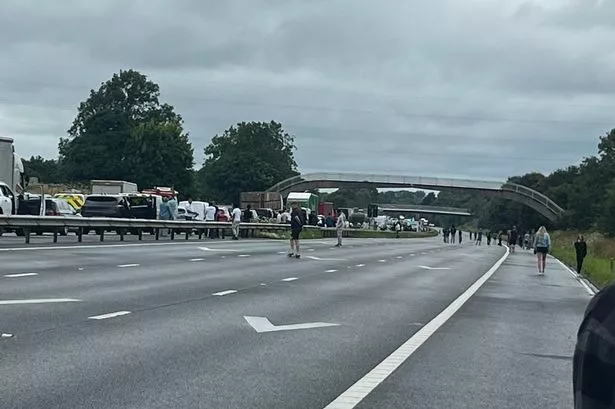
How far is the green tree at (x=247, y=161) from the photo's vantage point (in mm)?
141250

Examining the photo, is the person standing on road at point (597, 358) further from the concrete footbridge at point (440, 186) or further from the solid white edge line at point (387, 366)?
the concrete footbridge at point (440, 186)

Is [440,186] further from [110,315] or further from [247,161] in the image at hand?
[110,315]

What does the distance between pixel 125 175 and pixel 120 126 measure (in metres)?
7.90

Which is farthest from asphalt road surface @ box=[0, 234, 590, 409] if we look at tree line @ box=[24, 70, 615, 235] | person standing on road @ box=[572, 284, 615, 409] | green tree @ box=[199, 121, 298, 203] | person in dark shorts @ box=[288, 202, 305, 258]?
green tree @ box=[199, 121, 298, 203]

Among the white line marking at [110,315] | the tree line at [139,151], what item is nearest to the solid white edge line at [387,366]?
the white line marking at [110,315]

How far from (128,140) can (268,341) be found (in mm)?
99659

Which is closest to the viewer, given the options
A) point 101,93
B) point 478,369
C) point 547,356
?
point 478,369

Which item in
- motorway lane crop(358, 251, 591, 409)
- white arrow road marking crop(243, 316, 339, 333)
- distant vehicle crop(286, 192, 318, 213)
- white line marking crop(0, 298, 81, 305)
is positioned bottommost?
motorway lane crop(358, 251, 591, 409)

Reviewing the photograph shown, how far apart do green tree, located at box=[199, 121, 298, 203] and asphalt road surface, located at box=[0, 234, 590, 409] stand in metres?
119

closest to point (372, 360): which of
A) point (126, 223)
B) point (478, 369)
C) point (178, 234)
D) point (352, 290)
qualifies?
point (478, 369)

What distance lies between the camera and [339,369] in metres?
9.88

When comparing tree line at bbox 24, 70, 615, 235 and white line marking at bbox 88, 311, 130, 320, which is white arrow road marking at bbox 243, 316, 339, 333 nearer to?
white line marking at bbox 88, 311, 130, 320

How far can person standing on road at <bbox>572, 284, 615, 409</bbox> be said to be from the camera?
8.96 feet

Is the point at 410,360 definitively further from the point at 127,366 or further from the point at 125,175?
the point at 125,175
